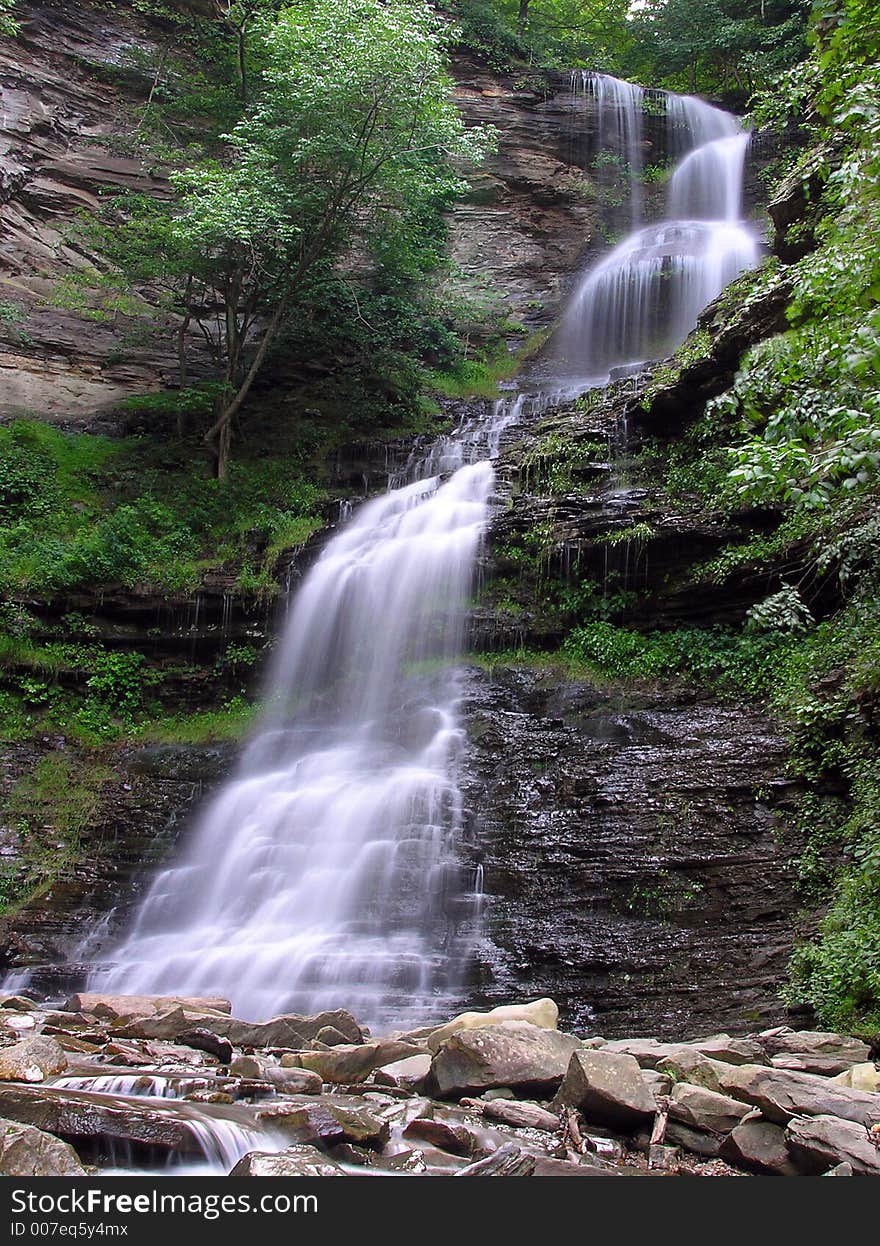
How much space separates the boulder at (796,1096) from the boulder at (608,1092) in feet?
1.51

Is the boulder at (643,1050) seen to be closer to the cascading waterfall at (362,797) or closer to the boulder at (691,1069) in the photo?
the boulder at (691,1069)

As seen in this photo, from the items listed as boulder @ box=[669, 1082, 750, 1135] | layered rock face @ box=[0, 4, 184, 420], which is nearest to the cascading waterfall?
boulder @ box=[669, 1082, 750, 1135]

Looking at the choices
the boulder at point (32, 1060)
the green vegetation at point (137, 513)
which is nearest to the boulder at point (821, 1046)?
the boulder at point (32, 1060)

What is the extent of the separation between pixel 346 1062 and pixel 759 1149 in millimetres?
2282

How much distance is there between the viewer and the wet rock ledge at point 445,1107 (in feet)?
11.2

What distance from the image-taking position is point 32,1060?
4320 mm

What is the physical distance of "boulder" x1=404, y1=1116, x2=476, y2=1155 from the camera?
3.88 m

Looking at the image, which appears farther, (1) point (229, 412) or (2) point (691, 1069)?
(1) point (229, 412)

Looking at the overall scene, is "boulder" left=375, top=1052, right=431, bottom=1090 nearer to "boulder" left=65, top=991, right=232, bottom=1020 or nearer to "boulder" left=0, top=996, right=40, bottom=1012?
"boulder" left=65, top=991, right=232, bottom=1020

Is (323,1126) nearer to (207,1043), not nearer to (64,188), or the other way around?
(207,1043)

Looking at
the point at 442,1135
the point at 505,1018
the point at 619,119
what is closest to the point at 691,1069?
the point at 442,1135

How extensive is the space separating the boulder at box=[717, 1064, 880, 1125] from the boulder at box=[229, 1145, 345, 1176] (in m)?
1.85

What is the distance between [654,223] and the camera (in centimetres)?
2397
